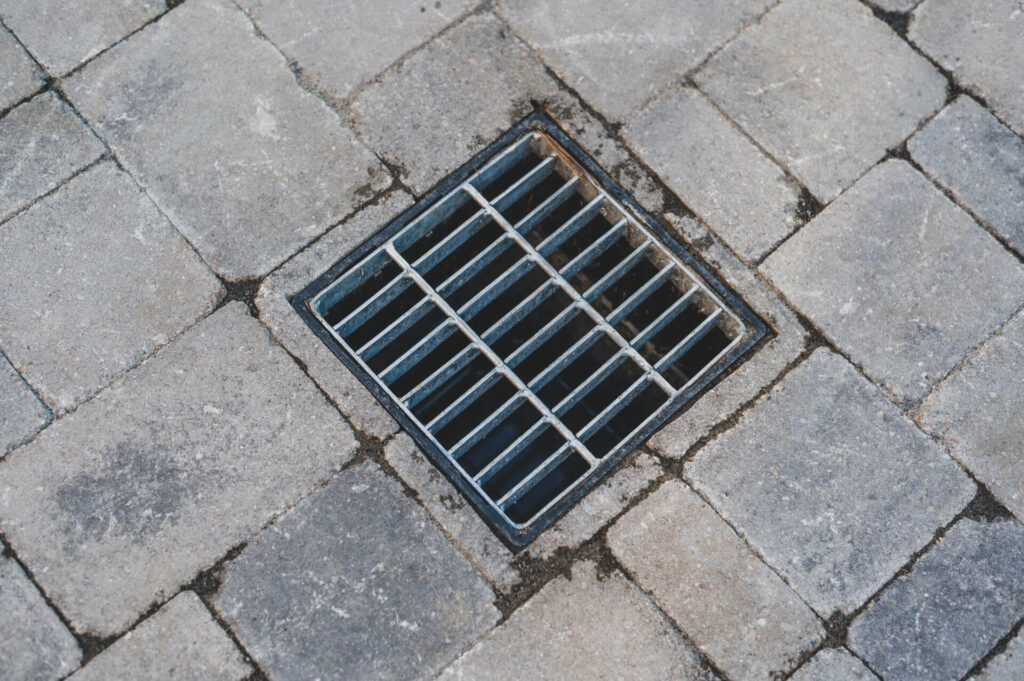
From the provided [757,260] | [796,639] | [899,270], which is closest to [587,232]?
[757,260]

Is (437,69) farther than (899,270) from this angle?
Yes

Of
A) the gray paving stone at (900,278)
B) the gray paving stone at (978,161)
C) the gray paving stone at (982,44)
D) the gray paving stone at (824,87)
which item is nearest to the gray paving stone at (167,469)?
the gray paving stone at (900,278)

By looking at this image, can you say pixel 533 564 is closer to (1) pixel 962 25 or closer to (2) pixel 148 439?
(2) pixel 148 439

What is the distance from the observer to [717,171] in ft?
9.70

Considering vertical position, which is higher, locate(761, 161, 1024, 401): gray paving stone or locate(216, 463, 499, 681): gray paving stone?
locate(216, 463, 499, 681): gray paving stone

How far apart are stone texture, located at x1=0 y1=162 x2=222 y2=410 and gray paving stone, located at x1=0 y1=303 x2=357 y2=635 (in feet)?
0.28

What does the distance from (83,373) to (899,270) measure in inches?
102

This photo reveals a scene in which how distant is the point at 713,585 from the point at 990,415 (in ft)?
3.35

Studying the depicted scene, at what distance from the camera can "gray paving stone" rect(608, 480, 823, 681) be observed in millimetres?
2508

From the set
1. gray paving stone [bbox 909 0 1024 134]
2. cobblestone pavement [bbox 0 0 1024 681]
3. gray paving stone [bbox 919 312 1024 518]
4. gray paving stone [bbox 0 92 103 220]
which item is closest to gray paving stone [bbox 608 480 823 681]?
cobblestone pavement [bbox 0 0 1024 681]

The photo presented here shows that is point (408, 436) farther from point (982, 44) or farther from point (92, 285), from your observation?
point (982, 44)

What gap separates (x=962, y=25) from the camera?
3.13 m

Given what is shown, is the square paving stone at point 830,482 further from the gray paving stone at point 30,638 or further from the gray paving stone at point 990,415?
the gray paving stone at point 30,638

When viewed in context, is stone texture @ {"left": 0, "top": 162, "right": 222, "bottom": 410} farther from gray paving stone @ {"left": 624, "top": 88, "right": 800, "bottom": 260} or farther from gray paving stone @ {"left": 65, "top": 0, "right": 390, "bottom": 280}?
gray paving stone @ {"left": 624, "top": 88, "right": 800, "bottom": 260}
